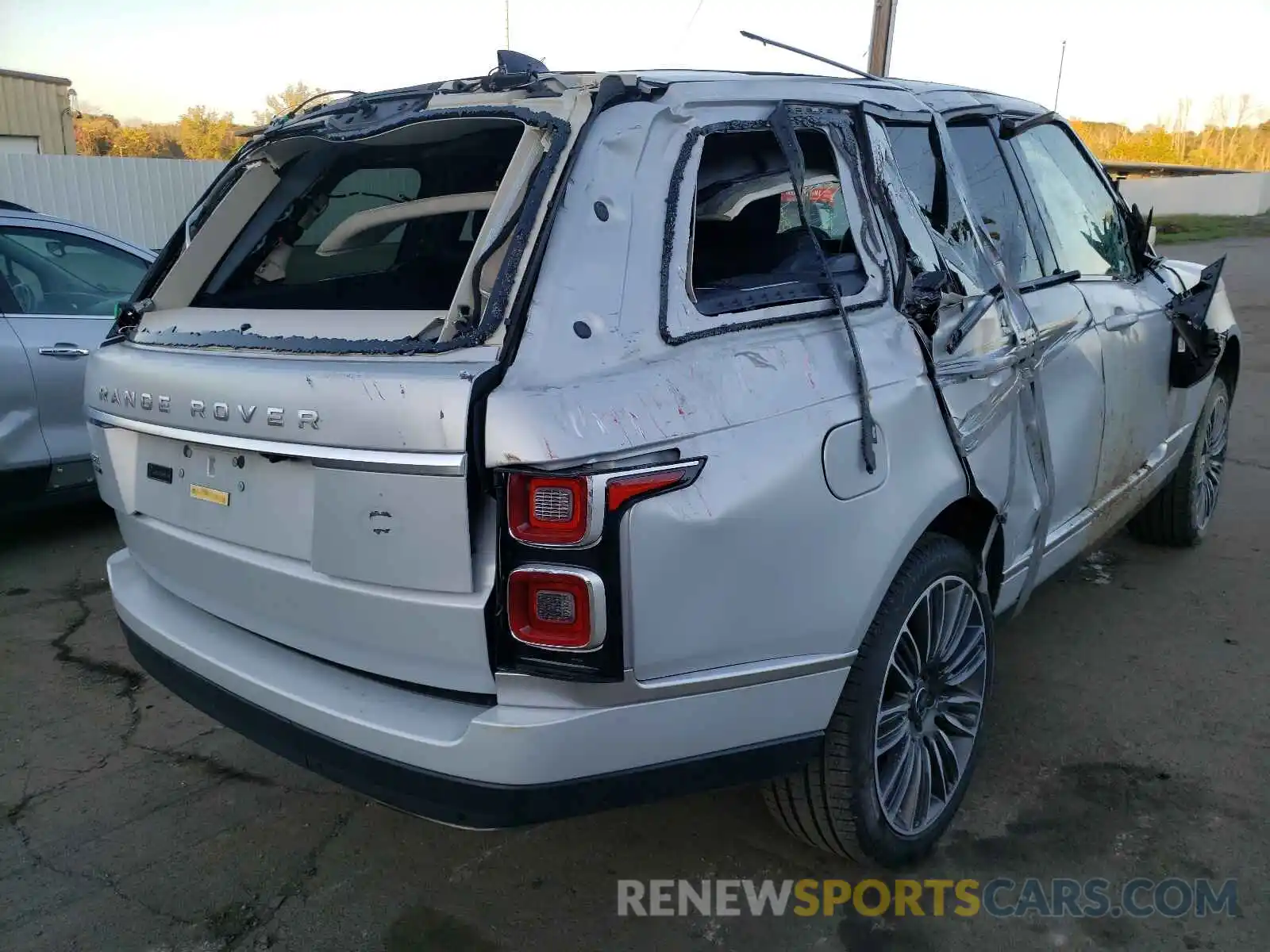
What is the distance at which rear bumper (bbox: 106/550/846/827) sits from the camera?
6.14 feet

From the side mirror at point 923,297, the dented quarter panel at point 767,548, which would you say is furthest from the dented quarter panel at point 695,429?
the side mirror at point 923,297

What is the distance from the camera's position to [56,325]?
4.96 metres

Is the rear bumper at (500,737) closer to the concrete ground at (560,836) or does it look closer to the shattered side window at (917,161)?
the concrete ground at (560,836)

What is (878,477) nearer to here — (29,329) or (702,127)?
(702,127)

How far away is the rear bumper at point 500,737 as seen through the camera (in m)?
1.87

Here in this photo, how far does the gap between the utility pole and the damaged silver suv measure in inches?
403

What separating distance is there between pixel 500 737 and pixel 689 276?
996 millimetres

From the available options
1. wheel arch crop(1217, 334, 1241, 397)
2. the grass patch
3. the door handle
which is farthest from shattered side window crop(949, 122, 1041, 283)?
the grass patch

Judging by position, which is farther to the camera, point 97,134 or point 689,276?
A: point 97,134

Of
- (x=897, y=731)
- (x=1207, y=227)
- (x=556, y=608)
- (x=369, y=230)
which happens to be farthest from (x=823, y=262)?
(x=1207, y=227)

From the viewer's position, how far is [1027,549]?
310 cm

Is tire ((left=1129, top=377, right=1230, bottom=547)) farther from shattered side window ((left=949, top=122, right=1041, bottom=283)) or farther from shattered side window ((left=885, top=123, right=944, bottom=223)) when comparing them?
shattered side window ((left=885, top=123, right=944, bottom=223))

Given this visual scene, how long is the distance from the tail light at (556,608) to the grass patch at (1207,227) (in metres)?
29.9

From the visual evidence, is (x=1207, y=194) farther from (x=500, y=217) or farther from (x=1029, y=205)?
(x=500, y=217)
